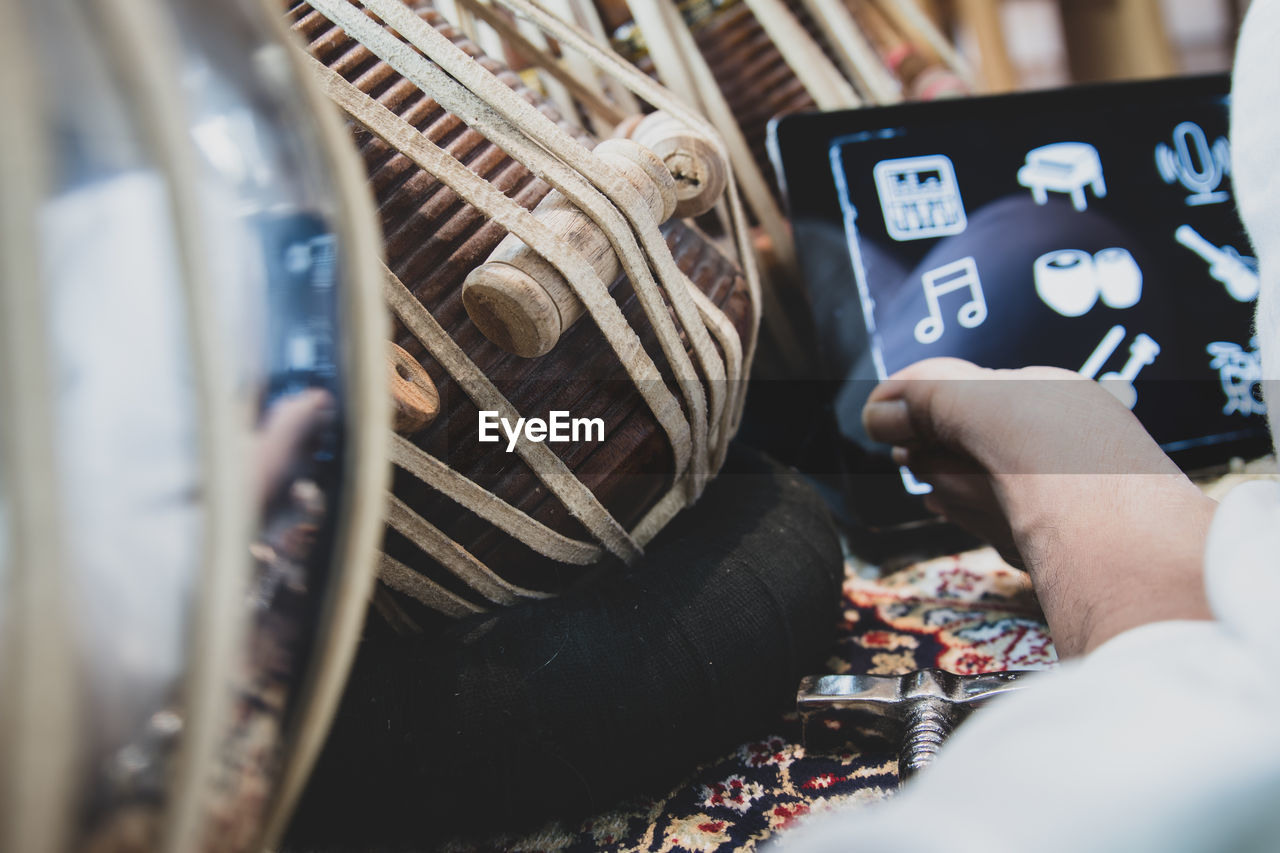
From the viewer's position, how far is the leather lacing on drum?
44 cm

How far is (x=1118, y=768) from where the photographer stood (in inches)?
8.0

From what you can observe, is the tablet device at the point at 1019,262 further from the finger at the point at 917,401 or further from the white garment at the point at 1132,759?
the white garment at the point at 1132,759

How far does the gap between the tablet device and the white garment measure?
1.48 ft

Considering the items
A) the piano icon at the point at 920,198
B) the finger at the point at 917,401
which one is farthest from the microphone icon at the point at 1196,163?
the finger at the point at 917,401

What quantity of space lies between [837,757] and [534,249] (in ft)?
1.04

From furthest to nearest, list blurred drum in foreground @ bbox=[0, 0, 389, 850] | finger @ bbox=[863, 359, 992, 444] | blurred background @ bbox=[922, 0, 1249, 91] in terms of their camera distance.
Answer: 1. blurred background @ bbox=[922, 0, 1249, 91]
2. finger @ bbox=[863, 359, 992, 444]
3. blurred drum in foreground @ bbox=[0, 0, 389, 850]

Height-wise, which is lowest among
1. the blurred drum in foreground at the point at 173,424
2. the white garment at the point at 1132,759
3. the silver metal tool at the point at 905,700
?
the silver metal tool at the point at 905,700

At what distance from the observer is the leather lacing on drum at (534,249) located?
0.44m

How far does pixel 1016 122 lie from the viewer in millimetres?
742

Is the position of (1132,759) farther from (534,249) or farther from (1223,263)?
(1223,263)

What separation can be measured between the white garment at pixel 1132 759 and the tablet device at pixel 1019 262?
450 mm

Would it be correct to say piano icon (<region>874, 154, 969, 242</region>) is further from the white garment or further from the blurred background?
the blurred background

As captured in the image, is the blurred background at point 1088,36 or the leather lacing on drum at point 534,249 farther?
the blurred background at point 1088,36

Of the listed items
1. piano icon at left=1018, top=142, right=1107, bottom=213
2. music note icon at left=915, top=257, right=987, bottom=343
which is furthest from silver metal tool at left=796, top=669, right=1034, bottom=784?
piano icon at left=1018, top=142, right=1107, bottom=213
